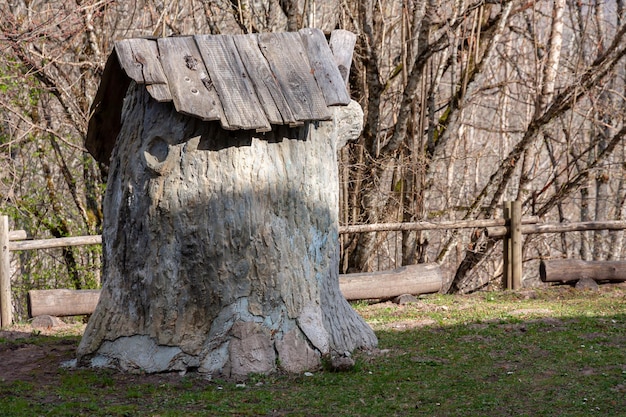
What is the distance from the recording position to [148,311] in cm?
582

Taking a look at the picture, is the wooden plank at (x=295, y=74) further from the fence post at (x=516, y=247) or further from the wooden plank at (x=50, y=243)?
the fence post at (x=516, y=247)

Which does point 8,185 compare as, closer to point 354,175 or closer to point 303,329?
point 354,175

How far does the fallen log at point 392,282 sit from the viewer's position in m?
9.39

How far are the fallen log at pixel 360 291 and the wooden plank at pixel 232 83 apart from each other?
3921 millimetres

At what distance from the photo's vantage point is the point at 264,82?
573 centimetres

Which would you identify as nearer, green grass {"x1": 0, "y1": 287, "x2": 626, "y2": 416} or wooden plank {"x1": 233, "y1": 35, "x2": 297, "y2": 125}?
green grass {"x1": 0, "y1": 287, "x2": 626, "y2": 416}

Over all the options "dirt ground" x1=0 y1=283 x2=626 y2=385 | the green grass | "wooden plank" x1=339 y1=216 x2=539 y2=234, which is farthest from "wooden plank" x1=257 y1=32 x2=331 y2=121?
"wooden plank" x1=339 y1=216 x2=539 y2=234

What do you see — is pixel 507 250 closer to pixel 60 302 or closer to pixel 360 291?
pixel 360 291

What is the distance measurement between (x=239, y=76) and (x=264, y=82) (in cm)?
19

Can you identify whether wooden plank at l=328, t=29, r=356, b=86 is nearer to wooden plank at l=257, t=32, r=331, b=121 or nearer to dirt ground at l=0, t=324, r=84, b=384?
wooden plank at l=257, t=32, r=331, b=121

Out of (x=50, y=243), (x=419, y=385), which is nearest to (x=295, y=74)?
(x=419, y=385)

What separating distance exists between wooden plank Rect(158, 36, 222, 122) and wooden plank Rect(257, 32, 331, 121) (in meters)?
Result: 0.55

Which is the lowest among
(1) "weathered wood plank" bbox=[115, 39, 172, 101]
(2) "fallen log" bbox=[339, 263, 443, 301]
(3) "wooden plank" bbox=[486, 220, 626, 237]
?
(2) "fallen log" bbox=[339, 263, 443, 301]

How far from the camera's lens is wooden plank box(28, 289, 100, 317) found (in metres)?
8.53
